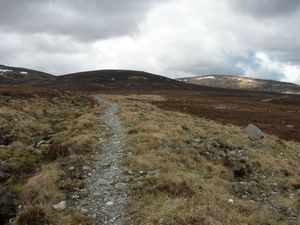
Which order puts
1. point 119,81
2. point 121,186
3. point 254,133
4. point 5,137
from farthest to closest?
1. point 119,81
2. point 254,133
3. point 5,137
4. point 121,186

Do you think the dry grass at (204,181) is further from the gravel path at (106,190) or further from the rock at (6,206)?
the rock at (6,206)

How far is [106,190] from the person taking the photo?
1302 cm

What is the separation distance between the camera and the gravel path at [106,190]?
36.2 feet

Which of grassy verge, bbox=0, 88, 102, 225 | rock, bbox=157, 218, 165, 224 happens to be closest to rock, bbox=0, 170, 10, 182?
grassy verge, bbox=0, 88, 102, 225

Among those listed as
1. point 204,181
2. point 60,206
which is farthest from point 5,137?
point 204,181

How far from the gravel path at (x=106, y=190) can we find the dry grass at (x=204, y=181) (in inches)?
17.6

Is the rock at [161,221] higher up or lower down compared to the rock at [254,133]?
higher up

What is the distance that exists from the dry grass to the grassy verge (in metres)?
2.34

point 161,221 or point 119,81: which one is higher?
point 161,221

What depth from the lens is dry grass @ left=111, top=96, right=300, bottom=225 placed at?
10.8 meters

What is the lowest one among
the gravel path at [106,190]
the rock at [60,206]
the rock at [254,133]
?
the rock at [254,133]

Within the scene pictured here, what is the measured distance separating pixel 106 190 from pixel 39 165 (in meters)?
5.17

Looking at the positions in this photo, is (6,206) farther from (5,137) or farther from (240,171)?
(5,137)

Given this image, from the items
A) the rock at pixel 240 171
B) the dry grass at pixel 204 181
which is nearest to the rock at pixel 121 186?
the dry grass at pixel 204 181
